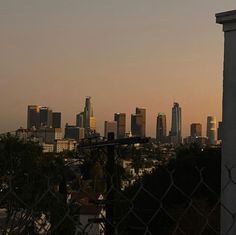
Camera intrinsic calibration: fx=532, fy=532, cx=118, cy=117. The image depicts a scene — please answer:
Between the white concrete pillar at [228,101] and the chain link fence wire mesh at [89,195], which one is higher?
the white concrete pillar at [228,101]

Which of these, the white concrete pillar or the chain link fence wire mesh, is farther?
the white concrete pillar

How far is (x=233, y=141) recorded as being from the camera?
11.0ft

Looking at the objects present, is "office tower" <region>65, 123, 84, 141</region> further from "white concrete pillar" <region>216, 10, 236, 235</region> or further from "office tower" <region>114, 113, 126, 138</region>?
"white concrete pillar" <region>216, 10, 236, 235</region>

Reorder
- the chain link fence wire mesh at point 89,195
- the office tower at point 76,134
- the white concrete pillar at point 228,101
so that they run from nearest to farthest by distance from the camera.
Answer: the chain link fence wire mesh at point 89,195 < the white concrete pillar at point 228,101 < the office tower at point 76,134

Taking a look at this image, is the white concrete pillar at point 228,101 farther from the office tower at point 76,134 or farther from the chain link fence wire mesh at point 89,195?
the office tower at point 76,134

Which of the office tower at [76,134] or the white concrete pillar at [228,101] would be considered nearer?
the white concrete pillar at [228,101]

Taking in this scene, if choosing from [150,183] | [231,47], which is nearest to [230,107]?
[231,47]

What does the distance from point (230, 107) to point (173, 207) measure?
1171cm

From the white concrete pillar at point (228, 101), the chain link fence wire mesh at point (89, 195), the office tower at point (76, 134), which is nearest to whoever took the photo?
the chain link fence wire mesh at point (89, 195)

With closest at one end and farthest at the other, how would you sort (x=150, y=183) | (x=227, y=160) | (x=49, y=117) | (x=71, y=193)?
(x=71, y=193) < (x=227, y=160) < (x=150, y=183) < (x=49, y=117)

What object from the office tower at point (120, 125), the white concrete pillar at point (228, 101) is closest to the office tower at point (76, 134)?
the office tower at point (120, 125)

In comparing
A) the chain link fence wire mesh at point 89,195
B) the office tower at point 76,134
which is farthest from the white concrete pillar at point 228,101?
the office tower at point 76,134

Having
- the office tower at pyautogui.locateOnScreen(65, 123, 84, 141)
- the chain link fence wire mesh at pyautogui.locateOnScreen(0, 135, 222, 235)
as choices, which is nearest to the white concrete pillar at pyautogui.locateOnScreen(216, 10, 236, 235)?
the chain link fence wire mesh at pyautogui.locateOnScreen(0, 135, 222, 235)

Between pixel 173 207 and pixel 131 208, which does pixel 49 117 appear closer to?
pixel 173 207
